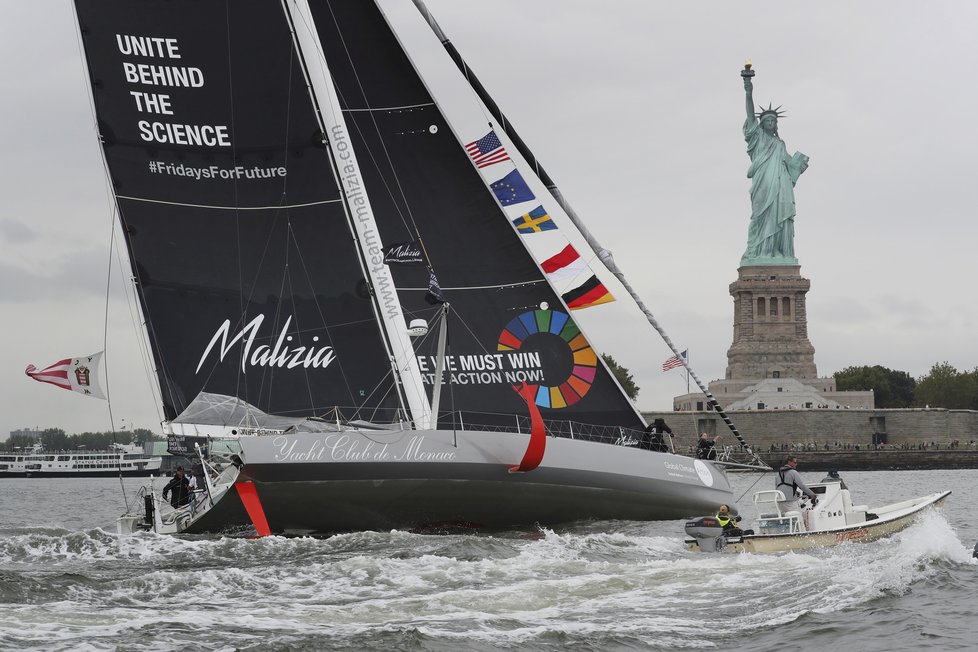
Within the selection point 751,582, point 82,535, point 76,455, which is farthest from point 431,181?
point 76,455

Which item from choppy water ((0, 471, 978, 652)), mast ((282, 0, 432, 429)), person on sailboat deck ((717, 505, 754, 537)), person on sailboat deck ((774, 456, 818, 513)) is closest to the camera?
choppy water ((0, 471, 978, 652))

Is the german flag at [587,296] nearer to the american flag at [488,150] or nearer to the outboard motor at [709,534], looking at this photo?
the american flag at [488,150]

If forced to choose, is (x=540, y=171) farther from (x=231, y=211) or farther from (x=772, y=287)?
(x=772, y=287)

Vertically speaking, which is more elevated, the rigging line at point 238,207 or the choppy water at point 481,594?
the rigging line at point 238,207

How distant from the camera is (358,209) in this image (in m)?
23.0

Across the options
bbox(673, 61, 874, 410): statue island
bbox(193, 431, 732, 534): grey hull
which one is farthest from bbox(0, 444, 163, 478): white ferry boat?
bbox(193, 431, 732, 534): grey hull

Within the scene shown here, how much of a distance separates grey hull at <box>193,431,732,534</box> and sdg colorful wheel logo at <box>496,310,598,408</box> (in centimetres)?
184

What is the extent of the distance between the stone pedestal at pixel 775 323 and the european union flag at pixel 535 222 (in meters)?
71.9

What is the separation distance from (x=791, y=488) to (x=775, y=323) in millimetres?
75797

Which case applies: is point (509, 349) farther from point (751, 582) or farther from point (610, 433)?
point (751, 582)

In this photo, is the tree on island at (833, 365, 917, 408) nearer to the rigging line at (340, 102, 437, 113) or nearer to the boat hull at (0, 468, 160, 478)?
the boat hull at (0, 468, 160, 478)

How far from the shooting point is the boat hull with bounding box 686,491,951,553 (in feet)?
62.3

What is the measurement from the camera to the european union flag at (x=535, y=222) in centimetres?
2481

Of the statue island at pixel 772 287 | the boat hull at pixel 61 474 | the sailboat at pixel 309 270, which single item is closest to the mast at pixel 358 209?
the sailboat at pixel 309 270
